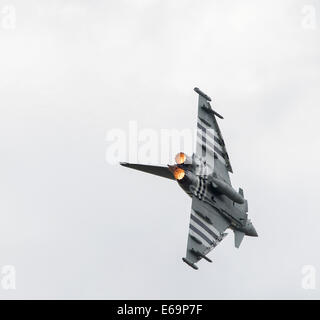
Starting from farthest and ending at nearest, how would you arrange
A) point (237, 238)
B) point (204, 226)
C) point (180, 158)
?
1. point (237, 238)
2. point (204, 226)
3. point (180, 158)

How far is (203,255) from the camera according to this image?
6538 centimetres

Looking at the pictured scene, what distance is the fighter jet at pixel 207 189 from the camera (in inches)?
2515

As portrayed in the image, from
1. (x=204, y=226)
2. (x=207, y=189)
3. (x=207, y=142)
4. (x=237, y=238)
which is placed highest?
(x=207, y=142)

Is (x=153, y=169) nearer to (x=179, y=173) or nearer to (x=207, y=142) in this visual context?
(x=179, y=173)

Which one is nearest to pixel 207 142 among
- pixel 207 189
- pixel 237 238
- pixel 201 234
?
pixel 207 189

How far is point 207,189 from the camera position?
65875 mm

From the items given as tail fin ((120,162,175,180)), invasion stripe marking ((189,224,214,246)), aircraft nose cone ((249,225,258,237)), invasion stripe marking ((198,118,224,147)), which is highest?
invasion stripe marking ((198,118,224,147))

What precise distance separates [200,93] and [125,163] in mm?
8689

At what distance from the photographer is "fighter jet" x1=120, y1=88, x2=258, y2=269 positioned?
2515 inches

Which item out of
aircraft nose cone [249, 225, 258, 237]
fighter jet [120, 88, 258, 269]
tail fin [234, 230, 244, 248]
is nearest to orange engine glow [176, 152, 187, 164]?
fighter jet [120, 88, 258, 269]

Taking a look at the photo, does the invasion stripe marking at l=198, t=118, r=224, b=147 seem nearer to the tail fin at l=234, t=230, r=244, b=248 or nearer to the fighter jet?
the fighter jet

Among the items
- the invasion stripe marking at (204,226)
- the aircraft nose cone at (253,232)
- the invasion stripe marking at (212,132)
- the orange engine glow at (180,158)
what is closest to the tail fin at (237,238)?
the aircraft nose cone at (253,232)
